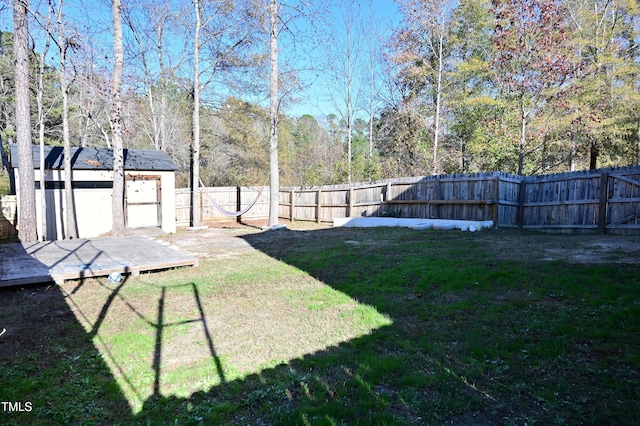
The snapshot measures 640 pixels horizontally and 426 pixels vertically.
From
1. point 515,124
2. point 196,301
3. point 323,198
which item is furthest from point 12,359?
point 515,124

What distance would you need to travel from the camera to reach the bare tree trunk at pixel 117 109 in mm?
8578

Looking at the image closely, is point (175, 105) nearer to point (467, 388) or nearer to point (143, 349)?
point (143, 349)

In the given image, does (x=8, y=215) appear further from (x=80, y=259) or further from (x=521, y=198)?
(x=521, y=198)

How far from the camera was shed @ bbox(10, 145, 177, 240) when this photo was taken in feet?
31.2

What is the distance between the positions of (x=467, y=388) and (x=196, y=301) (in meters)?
3.02

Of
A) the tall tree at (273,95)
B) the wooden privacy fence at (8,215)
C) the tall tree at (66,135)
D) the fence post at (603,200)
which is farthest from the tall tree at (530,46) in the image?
the wooden privacy fence at (8,215)

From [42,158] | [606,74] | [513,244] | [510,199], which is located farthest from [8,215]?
[606,74]

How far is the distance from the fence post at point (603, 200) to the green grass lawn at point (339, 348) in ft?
12.8

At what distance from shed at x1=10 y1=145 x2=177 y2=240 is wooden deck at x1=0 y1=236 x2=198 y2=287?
3028 mm

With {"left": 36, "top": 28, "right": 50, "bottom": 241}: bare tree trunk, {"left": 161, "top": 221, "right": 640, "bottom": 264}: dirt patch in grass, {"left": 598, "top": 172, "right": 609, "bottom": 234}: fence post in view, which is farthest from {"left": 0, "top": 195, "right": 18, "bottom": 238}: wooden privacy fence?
{"left": 598, "top": 172, "right": 609, "bottom": 234}: fence post

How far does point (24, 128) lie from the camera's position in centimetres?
759

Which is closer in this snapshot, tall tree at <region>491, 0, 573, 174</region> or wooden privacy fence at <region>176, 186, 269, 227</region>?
tall tree at <region>491, 0, 573, 174</region>

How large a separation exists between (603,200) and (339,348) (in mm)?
7354

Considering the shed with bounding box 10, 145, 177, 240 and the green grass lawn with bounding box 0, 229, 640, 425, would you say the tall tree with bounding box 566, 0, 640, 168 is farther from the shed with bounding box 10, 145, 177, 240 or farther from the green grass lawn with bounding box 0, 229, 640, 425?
the shed with bounding box 10, 145, 177, 240
